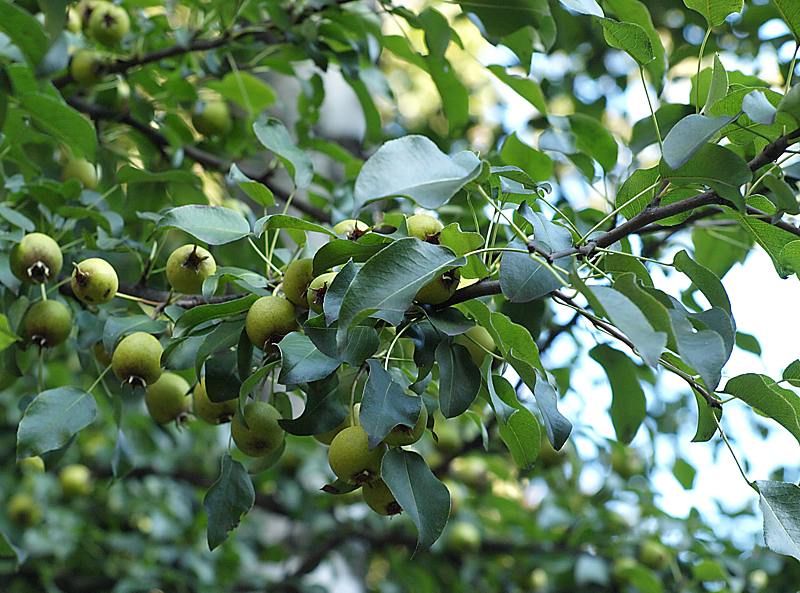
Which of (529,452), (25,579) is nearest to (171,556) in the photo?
(25,579)

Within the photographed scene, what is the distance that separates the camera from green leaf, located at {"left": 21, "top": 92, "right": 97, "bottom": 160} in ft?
3.79

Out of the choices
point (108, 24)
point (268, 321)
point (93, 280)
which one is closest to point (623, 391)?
point (268, 321)

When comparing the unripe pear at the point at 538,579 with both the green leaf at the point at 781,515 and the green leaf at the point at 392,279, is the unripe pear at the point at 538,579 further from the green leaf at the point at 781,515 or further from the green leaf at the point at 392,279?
the green leaf at the point at 392,279

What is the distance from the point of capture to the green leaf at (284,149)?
0.97 m

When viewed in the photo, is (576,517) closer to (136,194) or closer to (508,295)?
(136,194)

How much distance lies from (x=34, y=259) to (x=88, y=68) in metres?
0.57

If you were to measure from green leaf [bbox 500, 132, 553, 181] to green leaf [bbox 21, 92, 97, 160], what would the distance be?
21.5 inches

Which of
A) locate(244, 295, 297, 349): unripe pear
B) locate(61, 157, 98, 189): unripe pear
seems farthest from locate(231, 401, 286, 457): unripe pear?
locate(61, 157, 98, 189): unripe pear

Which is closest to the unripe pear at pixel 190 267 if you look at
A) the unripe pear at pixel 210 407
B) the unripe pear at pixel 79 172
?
the unripe pear at pixel 210 407

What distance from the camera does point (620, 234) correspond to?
72 centimetres

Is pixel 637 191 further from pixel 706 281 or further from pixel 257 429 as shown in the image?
pixel 257 429

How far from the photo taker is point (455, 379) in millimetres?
772

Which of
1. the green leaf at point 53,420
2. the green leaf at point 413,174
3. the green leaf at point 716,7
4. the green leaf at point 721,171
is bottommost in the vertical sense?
the green leaf at point 53,420

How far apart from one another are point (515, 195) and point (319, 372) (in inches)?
10.5
